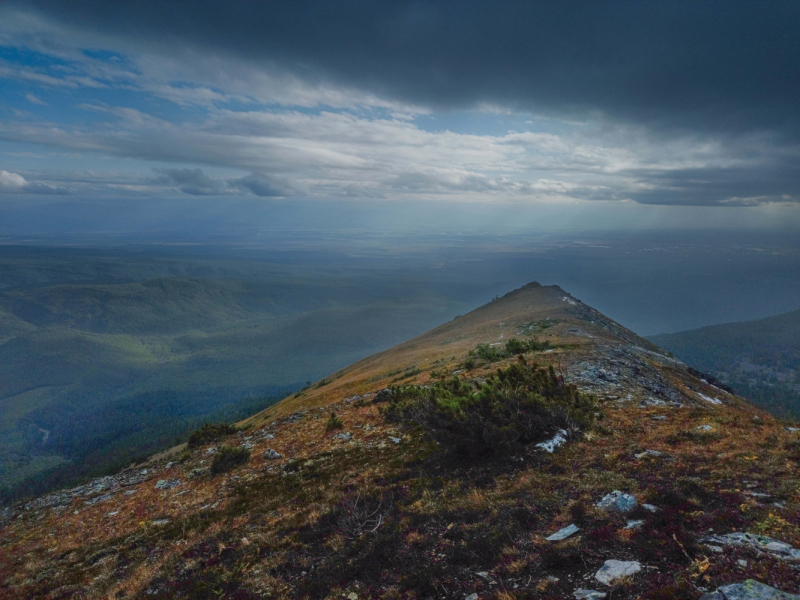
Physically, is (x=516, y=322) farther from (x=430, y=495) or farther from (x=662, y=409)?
(x=430, y=495)

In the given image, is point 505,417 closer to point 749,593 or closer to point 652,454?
point 652,454

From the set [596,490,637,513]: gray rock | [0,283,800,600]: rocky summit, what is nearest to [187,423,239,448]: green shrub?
[0,283,800,600]: rocky summit

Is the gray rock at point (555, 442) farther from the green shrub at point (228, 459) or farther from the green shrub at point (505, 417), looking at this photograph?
the green shrub at point (228, 459)

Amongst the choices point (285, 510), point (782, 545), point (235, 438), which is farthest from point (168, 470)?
point (782, 545)

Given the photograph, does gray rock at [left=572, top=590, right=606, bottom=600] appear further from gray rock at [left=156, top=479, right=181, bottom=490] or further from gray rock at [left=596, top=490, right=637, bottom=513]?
gray rock at [left=156, top=479, right=181, bottom=490]

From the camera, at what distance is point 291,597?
329 inches

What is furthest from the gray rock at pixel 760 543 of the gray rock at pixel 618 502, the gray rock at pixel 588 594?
the gray rock at pixel 588 594

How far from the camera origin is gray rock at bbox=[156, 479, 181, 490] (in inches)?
748

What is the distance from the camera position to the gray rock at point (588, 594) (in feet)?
20.1

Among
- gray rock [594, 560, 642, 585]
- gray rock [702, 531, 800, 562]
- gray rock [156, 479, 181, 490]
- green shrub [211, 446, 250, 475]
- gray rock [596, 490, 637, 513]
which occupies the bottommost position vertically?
gray rock [156, 479, 181, 490]

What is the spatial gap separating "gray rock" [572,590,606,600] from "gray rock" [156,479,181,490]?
19.8m

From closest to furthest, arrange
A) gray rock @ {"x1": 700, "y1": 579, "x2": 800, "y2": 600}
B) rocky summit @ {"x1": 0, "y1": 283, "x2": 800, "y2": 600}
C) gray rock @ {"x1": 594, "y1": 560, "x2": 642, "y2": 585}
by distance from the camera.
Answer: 1. gray rock @ {"x1": 700, "y1": 579, "x2": 800, "y2": 600}
2. gray rock @ {"x1": 594, "y1": 560, "x2": 642, "y2": 585}
3. rocky summit @ {"x1": 0, "y1": 283, "x2": 800, "y2": 600}

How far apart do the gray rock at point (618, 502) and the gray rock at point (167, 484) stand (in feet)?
65.1

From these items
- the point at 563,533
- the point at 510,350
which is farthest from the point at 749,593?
the point at 510,350
